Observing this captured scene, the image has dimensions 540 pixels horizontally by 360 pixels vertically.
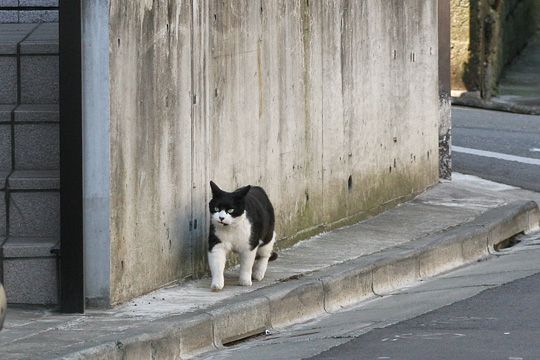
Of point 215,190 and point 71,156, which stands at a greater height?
point 71,156

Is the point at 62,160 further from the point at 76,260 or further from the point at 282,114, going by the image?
Result: the point at 282,114

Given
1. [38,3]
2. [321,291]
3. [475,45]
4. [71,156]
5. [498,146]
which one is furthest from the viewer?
Answer: [475,45]

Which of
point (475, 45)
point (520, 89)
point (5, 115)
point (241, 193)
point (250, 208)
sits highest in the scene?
point (475, 45)

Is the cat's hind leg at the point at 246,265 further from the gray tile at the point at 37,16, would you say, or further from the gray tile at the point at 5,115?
the gray tile at the point at 37,16

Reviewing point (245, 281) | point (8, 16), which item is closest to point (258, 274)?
point (245, 281)

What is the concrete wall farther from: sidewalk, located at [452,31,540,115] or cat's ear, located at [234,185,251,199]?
sidewalk, located at [452,31,540,115]

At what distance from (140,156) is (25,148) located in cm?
71

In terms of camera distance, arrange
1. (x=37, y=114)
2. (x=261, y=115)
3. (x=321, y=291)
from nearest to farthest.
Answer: (x=37, y=114), (x=321, y=291), (x=261, y=115)

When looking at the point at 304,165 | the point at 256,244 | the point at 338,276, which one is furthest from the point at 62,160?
the point at 304,165

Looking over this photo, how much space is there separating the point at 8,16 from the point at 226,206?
6.88 feet

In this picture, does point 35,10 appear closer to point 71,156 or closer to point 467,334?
Answer: point 71,156

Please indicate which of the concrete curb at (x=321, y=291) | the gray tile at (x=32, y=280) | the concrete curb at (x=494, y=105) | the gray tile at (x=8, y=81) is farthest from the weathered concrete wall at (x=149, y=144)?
the concrete curb at (x=494, y=105)

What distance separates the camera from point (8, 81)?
29.4 ft

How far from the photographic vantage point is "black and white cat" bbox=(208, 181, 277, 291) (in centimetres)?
914
